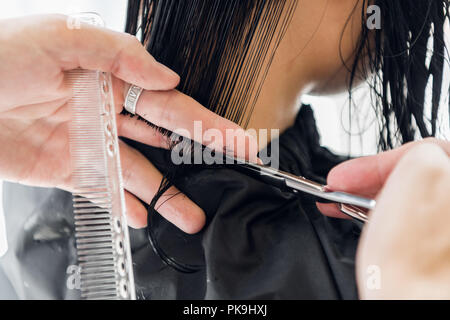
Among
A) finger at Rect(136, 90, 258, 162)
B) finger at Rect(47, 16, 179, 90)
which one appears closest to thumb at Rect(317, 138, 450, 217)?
finger at Rect(136, 90, 258, 162)

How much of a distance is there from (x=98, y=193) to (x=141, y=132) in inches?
5.0

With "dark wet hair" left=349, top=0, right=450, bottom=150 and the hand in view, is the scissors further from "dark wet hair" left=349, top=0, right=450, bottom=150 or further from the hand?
"dark wet hair" left=349, top=0, right=450, bottom=150

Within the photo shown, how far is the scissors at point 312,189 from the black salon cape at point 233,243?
23 mm

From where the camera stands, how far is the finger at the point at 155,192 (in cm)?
52

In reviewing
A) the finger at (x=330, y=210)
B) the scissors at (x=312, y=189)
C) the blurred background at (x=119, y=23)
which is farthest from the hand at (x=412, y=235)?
the blurred background at (x=119, y=23)

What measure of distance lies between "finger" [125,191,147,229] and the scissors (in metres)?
0.16

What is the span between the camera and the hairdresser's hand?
1.57 feet

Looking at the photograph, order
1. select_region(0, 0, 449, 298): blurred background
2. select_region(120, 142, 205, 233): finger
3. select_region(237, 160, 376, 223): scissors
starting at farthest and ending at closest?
select_region(0, 0, 449, 298): blurred background
select_region(120, 142, 205, 233): finger
select_region(237, 160, 376, 223): scissors

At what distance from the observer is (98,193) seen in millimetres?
479

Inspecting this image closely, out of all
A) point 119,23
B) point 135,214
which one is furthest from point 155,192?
point 119,23

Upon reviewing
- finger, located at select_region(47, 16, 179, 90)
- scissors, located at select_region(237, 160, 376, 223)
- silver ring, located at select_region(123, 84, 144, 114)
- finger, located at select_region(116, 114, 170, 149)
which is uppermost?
finger, located at select_region(47, 16, 179, 90)

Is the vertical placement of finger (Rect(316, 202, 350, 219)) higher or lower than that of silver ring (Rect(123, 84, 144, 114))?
lower

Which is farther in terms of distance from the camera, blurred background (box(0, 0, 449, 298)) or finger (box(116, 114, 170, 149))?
blurred background (box(0, 0, 449, 298))
